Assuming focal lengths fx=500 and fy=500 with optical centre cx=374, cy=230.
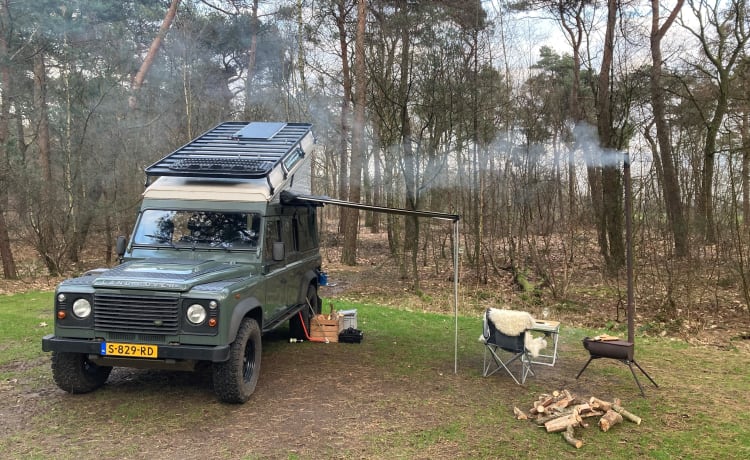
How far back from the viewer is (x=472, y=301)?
11.3 m

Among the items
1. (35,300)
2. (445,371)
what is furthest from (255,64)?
(445,371)

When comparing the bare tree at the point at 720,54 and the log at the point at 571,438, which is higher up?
the bare tree at the point at 720,54

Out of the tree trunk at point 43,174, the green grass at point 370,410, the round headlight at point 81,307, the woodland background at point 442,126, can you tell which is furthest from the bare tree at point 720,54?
the tree trunk at point 43,174

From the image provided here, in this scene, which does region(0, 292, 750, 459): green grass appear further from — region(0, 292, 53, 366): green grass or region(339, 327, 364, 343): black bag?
region(339, 327, 364, 343): black bag

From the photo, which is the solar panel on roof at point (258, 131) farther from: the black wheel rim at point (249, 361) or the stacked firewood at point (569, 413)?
the stacked firewood at point (569, 413)

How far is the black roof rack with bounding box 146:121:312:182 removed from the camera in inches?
226

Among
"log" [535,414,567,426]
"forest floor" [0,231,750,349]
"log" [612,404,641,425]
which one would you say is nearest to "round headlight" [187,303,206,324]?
"log" [535,414,567,426]

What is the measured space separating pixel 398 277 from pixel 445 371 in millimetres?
7885

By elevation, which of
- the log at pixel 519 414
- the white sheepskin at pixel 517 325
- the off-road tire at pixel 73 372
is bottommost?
the log at pixel 519 414

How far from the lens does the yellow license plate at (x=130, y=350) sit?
4371 mm

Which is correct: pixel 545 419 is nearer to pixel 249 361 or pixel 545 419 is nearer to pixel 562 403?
pixel 562 403

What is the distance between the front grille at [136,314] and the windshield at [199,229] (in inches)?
52.8

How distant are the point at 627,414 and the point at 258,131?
6126mm

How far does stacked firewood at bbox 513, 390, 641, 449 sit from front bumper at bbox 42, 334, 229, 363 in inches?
111
